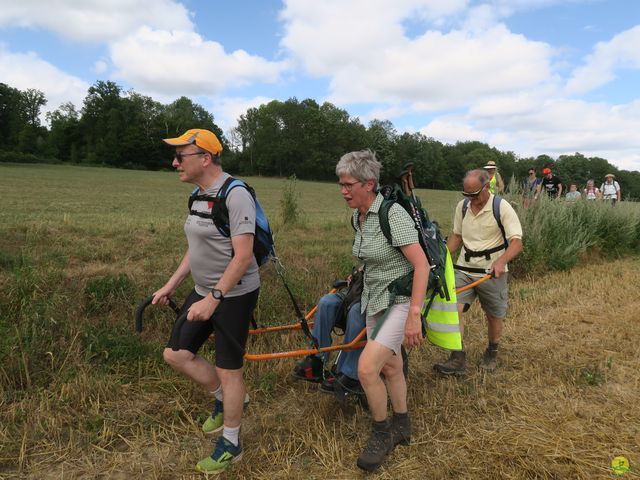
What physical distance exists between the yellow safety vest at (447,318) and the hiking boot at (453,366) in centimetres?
124

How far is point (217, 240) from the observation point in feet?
8.95

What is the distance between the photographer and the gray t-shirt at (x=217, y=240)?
104 inches

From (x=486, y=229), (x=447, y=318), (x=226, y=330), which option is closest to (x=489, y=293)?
(x=486, y=229)

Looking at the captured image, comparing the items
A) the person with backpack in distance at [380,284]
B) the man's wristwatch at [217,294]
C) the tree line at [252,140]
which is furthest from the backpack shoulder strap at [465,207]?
the tree line at [252,140]

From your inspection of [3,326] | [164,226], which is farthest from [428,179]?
[3,326]

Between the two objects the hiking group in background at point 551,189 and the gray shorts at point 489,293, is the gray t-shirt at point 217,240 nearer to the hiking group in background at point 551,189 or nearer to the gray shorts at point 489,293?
the gray shorts at point 489,293

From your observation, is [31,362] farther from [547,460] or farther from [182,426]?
[547,460]

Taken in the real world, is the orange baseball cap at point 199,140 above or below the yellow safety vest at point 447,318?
above

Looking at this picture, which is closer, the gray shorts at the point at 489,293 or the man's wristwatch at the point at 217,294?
the man's wristwatch at the point at 217,294

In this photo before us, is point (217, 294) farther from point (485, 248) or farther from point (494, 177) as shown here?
point (494, 177)

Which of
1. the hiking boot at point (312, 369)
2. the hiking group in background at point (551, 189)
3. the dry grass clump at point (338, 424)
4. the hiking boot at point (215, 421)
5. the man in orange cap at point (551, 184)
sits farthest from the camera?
the man in orange cap at point (551, 184)

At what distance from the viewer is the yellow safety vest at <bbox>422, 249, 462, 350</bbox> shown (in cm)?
305

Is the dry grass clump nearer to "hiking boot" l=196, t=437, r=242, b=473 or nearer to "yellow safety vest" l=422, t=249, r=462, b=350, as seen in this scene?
"hiking boot" l=196, t=437, r=242, b=473

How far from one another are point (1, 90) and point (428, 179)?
6570 cm
